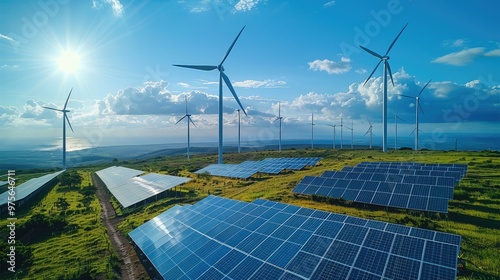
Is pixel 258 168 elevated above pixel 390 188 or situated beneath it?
situated beneath

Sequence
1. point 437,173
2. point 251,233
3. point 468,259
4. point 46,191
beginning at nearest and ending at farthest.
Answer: point 468,259, point 251,233, point 437,173, point 46,191

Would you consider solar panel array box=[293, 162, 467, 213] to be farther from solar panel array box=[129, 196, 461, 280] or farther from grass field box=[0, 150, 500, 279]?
solar panel array box=[129, 196, 461, 280]

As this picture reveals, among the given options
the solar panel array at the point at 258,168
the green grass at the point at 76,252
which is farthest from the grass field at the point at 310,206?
the solar panel array at the point at 258,168

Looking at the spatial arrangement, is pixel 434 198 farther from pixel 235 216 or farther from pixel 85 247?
pixel 85 247

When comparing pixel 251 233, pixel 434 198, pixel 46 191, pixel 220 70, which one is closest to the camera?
pixel 251 233

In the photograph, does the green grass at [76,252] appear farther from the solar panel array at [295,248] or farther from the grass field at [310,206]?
the solar panel array at [295,248]

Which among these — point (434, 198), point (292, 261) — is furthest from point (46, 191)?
point (434, 198)

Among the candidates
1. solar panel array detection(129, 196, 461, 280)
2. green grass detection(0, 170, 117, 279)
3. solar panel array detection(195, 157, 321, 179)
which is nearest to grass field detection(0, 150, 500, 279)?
green grass detection(0, 170, 117, 279)

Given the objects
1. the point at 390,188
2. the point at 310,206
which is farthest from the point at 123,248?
the point at 390,188

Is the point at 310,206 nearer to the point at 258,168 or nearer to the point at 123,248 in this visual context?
the point at 123,248
